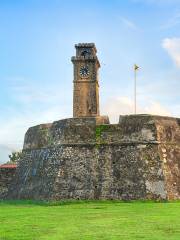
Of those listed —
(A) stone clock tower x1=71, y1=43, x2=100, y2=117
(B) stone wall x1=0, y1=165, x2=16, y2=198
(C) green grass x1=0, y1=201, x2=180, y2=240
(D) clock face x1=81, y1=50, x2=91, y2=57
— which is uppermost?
(D) clock face x1=81, y1=50, x2=91, y2=57

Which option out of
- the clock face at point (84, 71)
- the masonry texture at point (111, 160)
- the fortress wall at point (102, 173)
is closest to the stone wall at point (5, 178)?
the masonry texture at point (111, 160)

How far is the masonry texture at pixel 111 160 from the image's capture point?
18.7m

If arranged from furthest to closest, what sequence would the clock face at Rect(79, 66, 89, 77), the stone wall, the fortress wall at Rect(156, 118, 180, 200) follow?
1. the clock face at Rect(79, 66, 89, 77)
2. the stone wall
3. the fortress wall at Rect(156, 118, 180, 200)

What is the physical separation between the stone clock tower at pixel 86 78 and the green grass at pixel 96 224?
139 feet

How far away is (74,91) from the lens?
194 feet

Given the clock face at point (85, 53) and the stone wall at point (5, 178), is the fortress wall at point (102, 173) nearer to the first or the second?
the stone wall at point (5, 178)

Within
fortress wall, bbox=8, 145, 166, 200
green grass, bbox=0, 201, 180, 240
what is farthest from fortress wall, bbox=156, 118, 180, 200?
green grass, bbox=0, 201, 180, 240

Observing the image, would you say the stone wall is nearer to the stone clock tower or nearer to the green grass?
the green grass

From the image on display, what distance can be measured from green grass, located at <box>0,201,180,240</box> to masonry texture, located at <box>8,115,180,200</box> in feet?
8.04

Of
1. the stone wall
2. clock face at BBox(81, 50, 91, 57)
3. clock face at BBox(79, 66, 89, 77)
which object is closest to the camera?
the stone wall

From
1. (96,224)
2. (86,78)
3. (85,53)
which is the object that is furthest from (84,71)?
(96,224)

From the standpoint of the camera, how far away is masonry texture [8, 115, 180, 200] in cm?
1867

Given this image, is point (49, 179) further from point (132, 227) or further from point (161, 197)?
point (132, 227)

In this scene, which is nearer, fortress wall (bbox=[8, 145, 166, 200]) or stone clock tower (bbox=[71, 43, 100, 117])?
fortress wall (bbox=[8, 145, 166, 200])
